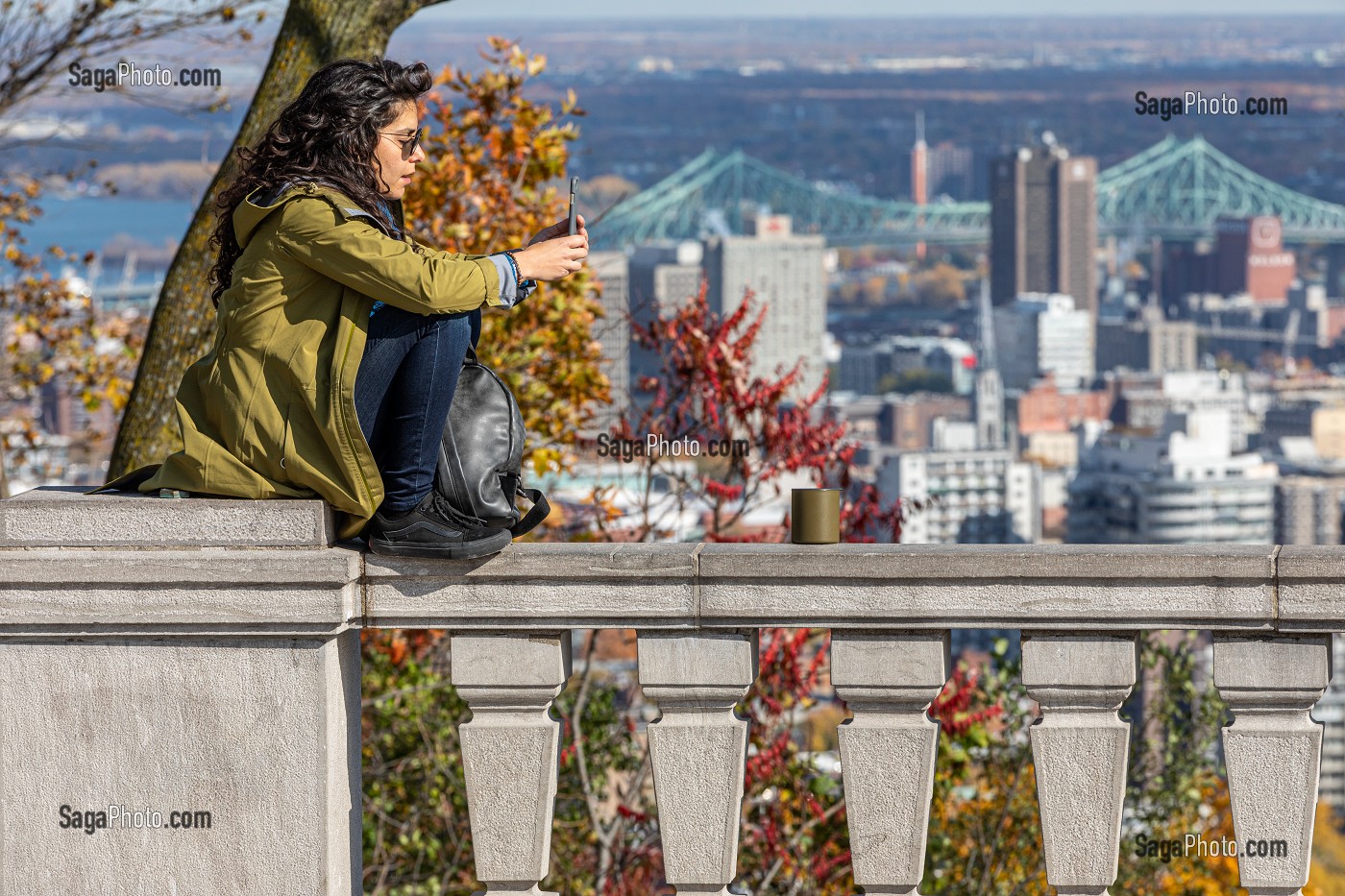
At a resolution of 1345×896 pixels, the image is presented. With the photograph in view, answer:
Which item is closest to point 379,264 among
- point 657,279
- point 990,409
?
point 657,279

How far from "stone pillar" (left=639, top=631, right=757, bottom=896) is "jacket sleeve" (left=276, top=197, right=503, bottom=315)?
1.89 feet

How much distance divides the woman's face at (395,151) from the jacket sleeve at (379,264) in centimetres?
18

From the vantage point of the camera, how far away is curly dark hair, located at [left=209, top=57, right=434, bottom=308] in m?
2.70

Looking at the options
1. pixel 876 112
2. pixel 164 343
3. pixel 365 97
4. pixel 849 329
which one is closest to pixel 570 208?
pixel 365 97

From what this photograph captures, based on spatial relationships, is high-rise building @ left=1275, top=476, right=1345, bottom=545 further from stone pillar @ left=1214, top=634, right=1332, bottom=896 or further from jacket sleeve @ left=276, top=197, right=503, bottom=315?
jacket sleeve @ left=276, top=197, right=503, bottom=315

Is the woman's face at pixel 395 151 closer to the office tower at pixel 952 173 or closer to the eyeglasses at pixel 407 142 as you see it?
the eyeglasses at pixel 407 142

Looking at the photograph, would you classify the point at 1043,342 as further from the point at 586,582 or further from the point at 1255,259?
the point at 586,582

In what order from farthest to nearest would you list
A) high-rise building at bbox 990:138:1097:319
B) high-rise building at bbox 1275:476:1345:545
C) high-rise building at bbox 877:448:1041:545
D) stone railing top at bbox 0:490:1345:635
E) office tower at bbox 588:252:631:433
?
high-rise building at bbox 990:138:1097:319 < high-rise building at bbox 1275:476:1345:545 < high-rise building at bbox 877:448:1041:545 < office tower at bbox 588:252:631:433 < stone railing top at bbox 0:490:1345:635

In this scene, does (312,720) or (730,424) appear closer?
(312,720)

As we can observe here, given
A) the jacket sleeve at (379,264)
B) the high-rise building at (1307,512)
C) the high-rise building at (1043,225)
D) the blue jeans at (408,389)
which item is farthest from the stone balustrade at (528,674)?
the high-rise building at (1043,225)

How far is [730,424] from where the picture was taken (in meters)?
7.92

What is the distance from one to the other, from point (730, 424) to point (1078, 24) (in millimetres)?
196413

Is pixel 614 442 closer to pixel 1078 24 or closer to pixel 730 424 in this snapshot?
pixel 730 424

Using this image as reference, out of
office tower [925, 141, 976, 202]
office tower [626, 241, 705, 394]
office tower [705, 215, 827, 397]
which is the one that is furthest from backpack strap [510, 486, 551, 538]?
office tower [925, 141, 976, 202]
